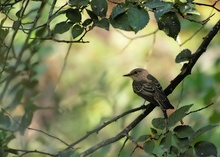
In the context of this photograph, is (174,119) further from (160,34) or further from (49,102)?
(160,34)

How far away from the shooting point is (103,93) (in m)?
4.55

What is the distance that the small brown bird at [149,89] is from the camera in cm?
264

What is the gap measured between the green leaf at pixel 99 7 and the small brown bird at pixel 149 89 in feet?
1.56

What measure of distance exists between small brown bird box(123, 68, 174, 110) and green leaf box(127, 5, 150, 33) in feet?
1.52

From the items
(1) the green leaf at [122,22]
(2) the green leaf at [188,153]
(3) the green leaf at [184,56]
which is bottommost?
(2) the green leaf at [188,153]

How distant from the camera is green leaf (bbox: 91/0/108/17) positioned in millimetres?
2271

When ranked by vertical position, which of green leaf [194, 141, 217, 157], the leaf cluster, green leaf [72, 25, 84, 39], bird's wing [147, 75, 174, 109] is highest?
green leaf [72, 25, 84, 39]

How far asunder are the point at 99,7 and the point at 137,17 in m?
0.13

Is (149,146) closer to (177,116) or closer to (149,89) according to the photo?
(177,116)

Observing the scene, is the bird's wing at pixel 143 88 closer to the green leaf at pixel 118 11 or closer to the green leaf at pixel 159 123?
the green leaf at pixel 159 123

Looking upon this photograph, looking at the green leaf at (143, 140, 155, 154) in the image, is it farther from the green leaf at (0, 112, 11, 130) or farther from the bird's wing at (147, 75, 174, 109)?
the green leaf at (0, 112, 11, 130)

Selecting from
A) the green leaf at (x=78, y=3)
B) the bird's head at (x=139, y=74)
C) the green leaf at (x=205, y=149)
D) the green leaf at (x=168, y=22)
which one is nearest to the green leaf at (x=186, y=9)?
the green leaf at (x=168, y=22)

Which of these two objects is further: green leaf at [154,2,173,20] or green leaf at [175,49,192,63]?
green leaf at [175,49,192,63]

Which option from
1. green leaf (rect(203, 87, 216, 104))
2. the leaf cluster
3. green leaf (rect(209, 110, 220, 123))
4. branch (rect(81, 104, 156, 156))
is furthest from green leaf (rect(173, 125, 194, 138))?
green leaf (rect(203, 87, 216, 104))
